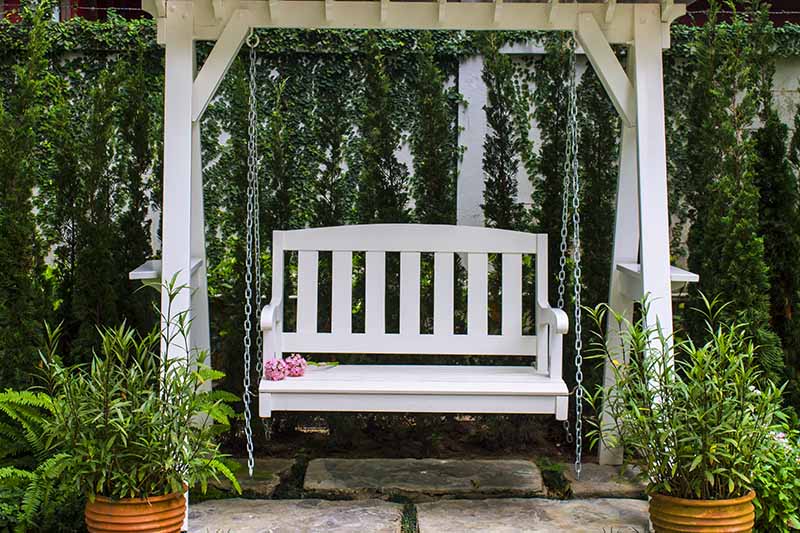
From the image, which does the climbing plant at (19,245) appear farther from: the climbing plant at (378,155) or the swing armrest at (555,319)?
the swing armrest at (555,319)

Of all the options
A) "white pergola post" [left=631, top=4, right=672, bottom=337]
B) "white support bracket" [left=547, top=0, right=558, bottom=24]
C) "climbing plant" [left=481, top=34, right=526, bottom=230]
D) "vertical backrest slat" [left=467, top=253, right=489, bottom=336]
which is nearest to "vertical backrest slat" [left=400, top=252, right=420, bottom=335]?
"vertical backrest slat" [left=467, top=253, right=489, bottom=336]

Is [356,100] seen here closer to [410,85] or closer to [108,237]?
[410,85]

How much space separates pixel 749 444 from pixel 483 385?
1030mm

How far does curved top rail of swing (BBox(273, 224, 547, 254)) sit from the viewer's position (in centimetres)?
431

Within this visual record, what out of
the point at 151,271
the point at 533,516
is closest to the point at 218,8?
the point at 151,271

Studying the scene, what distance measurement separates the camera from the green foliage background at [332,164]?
173 inches

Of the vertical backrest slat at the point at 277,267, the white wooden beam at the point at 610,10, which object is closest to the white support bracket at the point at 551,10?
the white wooden beam at the point at 610,10

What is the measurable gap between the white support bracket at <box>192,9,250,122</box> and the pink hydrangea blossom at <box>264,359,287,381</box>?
105 centimetres

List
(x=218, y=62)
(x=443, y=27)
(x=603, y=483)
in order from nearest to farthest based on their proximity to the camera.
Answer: (x=218, y=62), (x=443, y=27), (x=603, y=483)

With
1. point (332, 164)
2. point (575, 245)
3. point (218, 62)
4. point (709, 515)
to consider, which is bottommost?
point (709, 515)

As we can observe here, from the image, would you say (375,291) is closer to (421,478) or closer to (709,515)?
(421,478)

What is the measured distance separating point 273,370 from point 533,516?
1218 millimetres

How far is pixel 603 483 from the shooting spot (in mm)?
4051

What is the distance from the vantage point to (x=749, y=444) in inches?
119
